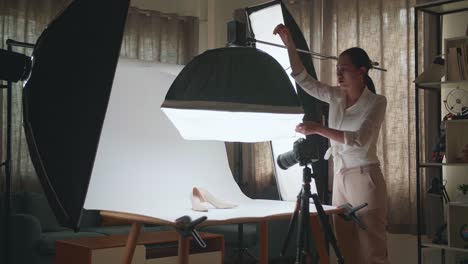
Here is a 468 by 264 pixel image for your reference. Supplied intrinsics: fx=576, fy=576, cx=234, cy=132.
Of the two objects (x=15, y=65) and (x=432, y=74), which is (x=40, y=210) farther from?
(x=15, y=65)

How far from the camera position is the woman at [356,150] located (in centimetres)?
239

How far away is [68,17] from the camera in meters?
0.82

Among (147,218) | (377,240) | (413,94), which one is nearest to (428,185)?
(413,94)

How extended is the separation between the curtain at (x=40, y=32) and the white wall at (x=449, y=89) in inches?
103

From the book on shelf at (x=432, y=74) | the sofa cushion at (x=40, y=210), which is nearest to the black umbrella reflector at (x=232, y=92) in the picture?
the book on shelf at (x=432, y=74)

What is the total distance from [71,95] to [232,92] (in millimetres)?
1364

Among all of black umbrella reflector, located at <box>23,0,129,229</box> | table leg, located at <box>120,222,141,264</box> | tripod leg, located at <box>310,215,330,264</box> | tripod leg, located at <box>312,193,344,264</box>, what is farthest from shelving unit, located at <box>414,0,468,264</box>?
black umbrella reflector, located at <box>23,0,129,229</box>

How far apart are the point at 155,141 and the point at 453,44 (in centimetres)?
202

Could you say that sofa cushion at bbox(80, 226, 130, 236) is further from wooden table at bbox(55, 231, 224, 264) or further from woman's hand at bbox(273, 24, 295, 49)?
woman's hand at bbox(273, 24, 295, 49)

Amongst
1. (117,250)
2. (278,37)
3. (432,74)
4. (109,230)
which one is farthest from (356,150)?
(109,230)

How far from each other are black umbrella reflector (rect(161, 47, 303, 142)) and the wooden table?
1.01 metres

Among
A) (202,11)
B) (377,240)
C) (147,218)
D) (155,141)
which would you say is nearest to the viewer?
(147,218)

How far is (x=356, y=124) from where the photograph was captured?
2.49 m

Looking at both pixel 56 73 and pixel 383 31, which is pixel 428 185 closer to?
pixel 383 31
